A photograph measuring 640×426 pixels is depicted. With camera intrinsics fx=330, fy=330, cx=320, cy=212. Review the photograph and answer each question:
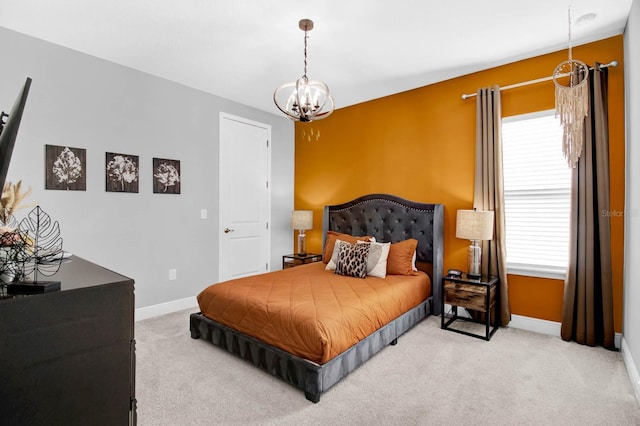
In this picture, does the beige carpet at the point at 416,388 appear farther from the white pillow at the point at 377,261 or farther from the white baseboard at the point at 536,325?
the white pillow at the point at 377,261

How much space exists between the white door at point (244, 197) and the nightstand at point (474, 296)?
274cm

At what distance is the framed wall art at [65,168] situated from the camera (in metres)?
3.04

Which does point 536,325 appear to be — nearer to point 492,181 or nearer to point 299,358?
point 492,181

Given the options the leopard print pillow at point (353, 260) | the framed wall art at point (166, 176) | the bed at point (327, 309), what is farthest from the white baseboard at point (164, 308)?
the leopard print pillow at point (353, 260)

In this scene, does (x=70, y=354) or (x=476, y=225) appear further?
(x=476, y=225)

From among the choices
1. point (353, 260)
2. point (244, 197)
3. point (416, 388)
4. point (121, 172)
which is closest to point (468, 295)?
point (353, 260)

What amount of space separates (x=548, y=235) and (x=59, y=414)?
3.80 m

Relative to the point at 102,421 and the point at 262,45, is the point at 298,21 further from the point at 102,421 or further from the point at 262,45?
the point at 102,421

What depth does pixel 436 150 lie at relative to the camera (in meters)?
3.97

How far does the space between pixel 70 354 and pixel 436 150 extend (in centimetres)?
388

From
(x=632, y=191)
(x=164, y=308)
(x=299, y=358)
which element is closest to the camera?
(x=299, y=358)

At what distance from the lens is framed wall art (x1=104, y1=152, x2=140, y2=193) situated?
11.3 feet

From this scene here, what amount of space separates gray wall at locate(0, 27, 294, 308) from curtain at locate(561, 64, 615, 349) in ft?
13.0

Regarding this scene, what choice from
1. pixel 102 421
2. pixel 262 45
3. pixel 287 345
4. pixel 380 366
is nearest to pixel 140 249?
pixel 287 345
